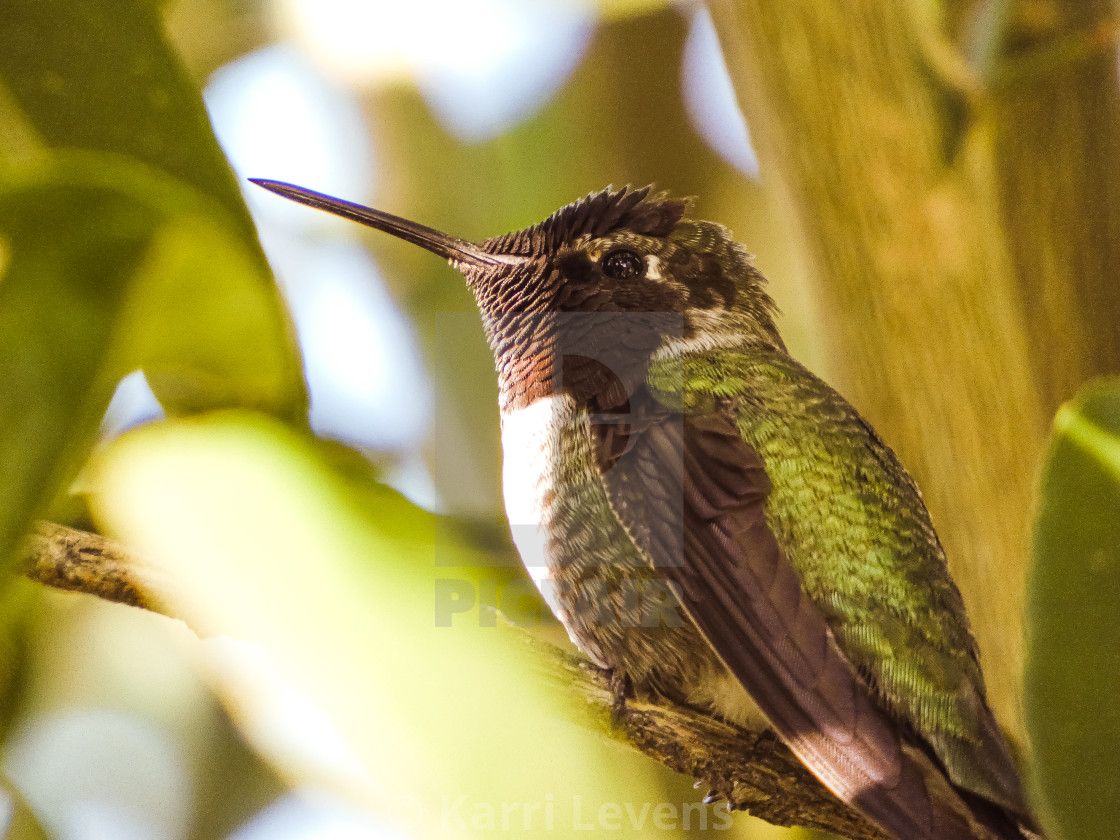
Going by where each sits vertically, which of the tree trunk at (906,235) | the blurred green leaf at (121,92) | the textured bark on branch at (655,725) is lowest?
the textured bark on branch at (655,725)

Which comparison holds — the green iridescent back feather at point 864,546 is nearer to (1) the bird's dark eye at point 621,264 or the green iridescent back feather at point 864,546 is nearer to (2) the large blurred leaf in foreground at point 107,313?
(1) the bird's dark eye at point 621,264

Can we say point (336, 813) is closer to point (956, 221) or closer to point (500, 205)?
point (500, 205)

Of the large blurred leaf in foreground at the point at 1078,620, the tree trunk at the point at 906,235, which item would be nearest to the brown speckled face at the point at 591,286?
the tree trunk at the point at 906,235

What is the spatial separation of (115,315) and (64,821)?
0.43 m

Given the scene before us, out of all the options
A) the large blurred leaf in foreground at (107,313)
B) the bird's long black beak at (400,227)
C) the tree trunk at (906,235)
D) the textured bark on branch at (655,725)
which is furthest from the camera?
the tree trunk at (906,235)

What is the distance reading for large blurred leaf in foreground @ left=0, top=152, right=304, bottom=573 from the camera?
46 cm

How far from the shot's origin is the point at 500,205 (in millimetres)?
900

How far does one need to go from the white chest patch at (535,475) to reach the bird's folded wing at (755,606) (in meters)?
0.06

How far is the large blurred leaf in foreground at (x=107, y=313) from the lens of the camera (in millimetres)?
457

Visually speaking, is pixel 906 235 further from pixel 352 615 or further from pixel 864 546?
pixel 352 615

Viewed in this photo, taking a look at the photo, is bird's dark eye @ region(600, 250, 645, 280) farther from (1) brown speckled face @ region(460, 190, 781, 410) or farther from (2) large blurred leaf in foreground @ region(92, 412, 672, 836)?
(2) large blurred leaf in foreground @ region(92, 412, 672, 836)

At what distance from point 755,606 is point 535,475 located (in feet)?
0.66

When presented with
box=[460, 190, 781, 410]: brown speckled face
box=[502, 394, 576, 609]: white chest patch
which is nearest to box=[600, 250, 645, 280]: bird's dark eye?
box=[460, 190, 781, 410]: brown speckled face

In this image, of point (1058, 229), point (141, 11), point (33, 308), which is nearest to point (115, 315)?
point (33, 308)
